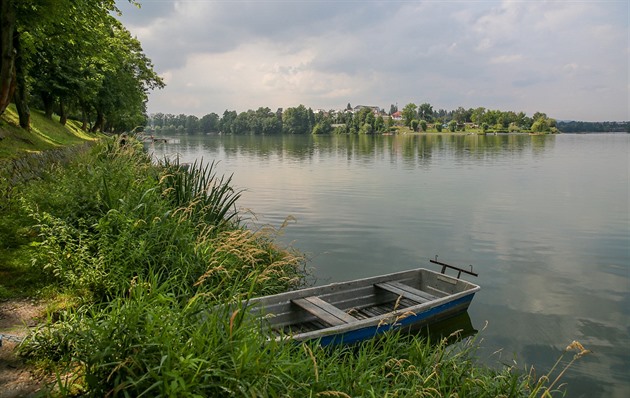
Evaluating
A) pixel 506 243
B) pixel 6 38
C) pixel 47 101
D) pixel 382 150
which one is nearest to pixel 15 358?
pixel 6 38

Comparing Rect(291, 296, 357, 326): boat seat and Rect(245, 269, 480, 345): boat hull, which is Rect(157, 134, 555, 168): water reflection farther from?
Rect(291, 296, 357, 326): boat seat

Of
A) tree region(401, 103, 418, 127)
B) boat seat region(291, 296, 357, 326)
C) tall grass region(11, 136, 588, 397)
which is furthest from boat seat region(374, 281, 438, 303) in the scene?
tree region(401, 103, 418, 127)

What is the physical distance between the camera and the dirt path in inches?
125

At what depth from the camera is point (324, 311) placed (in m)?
6.70

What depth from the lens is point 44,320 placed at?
437 cm

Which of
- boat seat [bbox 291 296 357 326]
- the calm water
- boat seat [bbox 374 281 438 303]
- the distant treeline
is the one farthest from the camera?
the distant treeline

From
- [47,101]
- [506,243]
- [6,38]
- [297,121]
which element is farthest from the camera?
[297,121]

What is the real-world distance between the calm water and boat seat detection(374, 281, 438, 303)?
1.34m

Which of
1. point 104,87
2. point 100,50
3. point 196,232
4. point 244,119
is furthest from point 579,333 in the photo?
point 244,119

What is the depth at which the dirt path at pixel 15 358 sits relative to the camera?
3.16 metres

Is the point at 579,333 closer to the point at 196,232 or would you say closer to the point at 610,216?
the point at 196,232

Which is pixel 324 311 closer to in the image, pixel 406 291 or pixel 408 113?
pixel 406 291

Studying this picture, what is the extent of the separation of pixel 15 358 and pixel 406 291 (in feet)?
20.2

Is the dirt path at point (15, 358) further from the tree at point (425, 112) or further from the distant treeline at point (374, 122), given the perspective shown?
the tree at point (425, 112)
